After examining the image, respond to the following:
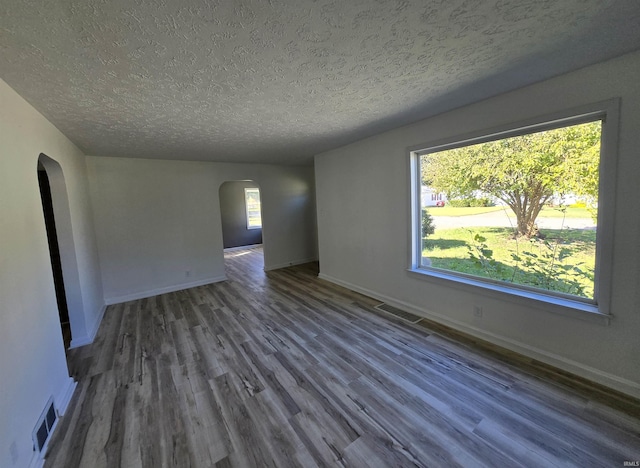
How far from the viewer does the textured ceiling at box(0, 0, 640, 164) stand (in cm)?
118

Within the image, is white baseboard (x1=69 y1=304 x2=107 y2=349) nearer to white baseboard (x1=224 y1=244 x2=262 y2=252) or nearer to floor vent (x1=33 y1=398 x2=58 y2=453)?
floor vent (x1=33 y1=398 x2=58 y2=453)

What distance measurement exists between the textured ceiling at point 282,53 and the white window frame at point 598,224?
0.34 metres

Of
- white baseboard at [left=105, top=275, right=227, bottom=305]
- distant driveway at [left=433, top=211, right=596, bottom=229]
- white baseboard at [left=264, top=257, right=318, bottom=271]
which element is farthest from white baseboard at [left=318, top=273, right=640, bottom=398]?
white baseboard at [left=105, top=275, right=227, bottom=305]

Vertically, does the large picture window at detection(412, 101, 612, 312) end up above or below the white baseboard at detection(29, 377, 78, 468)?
above

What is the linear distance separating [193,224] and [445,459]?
188 inches

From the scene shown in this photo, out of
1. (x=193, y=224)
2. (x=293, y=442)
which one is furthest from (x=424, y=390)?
(x=193, y=224)

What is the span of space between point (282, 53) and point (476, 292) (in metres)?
2.75

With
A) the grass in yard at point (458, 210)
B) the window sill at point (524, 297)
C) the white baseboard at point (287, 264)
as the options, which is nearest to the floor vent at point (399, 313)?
the window sill at point (524, 297)

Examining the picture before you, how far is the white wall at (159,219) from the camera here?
4027 millimetres

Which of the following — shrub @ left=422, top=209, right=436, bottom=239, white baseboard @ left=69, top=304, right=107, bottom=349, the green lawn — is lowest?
white baseboard @ left=69, top=304, right=107, bottom=349

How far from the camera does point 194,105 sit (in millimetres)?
2166

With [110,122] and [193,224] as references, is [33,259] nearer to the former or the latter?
[110,122]

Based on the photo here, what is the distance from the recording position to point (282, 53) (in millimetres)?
1490

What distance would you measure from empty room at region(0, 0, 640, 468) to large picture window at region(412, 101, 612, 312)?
2 cm
